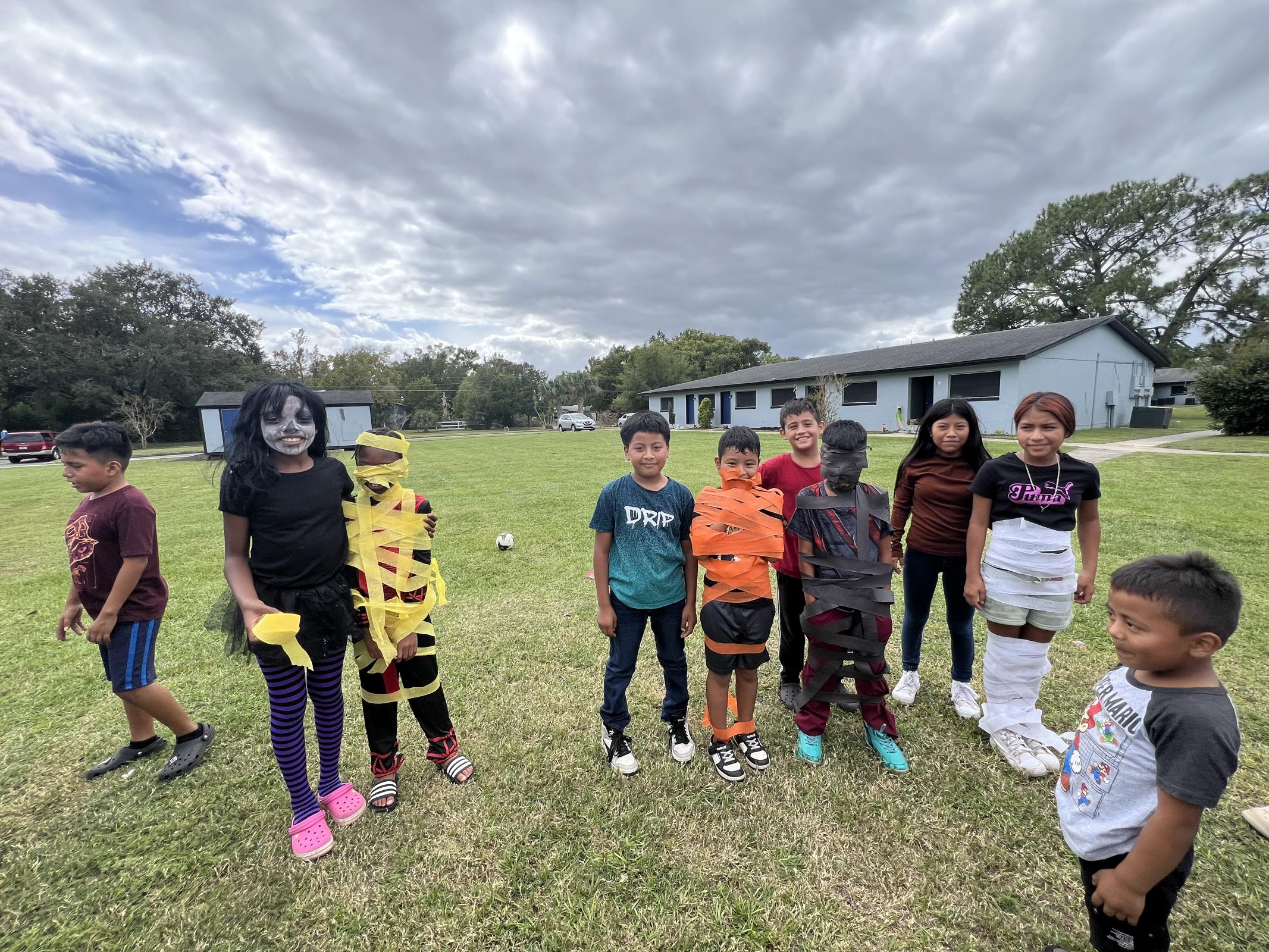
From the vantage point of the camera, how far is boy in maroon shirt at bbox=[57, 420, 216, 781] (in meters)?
2.32

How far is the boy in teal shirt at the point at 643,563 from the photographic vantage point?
2.41 meters

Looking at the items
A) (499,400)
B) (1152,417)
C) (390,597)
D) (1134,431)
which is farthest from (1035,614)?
(499,400)

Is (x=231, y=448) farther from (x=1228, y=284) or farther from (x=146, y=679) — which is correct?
(x=1228, y=284)

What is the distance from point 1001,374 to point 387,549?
75.5ft

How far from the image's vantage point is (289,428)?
2.03 m

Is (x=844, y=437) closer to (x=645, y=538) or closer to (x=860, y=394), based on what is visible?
(x=645, y=538)

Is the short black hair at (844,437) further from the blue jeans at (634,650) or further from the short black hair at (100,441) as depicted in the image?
the short black hair at (100,441)

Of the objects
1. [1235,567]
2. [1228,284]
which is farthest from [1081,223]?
[1235,567]

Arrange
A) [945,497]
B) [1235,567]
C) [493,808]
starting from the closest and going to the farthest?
[493,808]
[945,497]
[1235,567]

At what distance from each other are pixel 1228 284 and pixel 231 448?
151ft

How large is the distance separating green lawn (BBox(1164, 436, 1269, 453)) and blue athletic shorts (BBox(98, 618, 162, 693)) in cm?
1983

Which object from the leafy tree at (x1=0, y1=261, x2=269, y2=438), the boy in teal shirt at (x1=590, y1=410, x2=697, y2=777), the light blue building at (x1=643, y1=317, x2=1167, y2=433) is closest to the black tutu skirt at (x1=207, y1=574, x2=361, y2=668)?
the boy in teal shirt at (x1=590, y1=410, x2=697, y2=777)

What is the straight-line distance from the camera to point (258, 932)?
5.90 feet

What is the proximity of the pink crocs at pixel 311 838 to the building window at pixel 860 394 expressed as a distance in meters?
25.0
